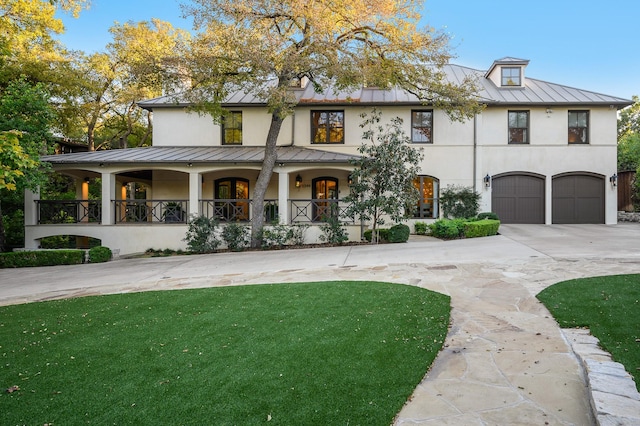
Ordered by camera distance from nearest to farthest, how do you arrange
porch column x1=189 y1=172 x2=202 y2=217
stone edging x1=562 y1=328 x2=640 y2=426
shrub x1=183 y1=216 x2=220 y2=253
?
stone edging x1=562 y1=328 x2=640 y2=426 → shrub x1=183 y1=216 x2=220 y2=253 → porch column x1=189 y1=172 x2=202 y2=217

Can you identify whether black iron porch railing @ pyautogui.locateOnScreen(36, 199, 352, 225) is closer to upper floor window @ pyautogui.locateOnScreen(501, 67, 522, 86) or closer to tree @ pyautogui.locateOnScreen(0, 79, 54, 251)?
tree @ pyautogui.locateOnScreen(0, 79, 54, 251)

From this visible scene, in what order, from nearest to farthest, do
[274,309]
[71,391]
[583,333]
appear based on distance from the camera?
[71,391]
[583,333]
[274,309]

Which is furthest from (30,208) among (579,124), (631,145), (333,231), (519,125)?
(631,145)

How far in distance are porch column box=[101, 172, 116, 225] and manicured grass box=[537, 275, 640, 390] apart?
14.2 metres

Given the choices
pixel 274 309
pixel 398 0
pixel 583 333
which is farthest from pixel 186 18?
pixel 583 333

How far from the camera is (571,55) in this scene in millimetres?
21328

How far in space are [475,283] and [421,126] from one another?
455 inches

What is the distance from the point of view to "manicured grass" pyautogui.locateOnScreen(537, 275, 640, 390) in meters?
3.55

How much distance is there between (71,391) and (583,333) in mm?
5208

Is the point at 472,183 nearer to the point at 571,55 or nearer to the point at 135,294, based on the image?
the point at 571,55

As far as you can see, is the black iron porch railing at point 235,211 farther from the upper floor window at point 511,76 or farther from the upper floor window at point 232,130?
the upper floor window at point 511,76

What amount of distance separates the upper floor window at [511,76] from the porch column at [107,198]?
18213 mm

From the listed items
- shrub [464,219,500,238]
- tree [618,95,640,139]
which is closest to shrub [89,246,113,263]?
shrub [464,219,500,238]

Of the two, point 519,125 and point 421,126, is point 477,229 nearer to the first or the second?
point 421,126
